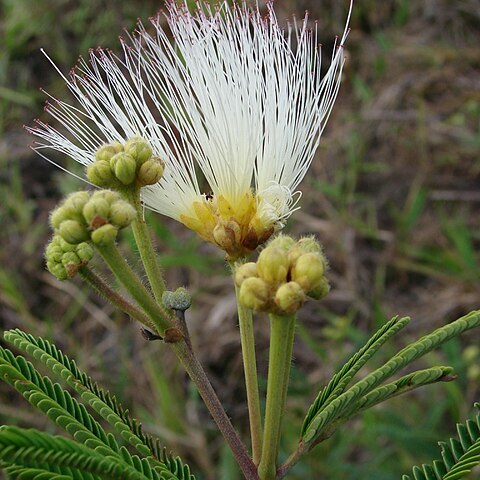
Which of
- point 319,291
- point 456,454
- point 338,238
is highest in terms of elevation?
point 319,291

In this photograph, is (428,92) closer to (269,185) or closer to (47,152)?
(47,152)

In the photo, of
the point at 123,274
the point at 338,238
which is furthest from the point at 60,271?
the point at 338,238

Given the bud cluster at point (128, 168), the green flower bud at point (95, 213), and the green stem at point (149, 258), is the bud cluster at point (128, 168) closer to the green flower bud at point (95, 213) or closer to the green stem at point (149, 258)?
the green stem at point (149, 258)

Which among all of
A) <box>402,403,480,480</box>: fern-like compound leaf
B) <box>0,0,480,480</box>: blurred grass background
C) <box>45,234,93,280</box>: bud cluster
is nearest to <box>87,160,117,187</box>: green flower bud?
<box>45,234,93,280</box>: bud cluster

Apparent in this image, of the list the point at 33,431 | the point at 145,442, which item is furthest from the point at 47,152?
the point at 33,431

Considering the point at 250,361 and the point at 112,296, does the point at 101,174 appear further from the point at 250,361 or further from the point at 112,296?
the point at 250,361

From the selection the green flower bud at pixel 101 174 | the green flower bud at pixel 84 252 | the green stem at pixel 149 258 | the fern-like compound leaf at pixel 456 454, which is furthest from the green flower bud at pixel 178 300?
the fern-like compound leaf at pixel 456 454
